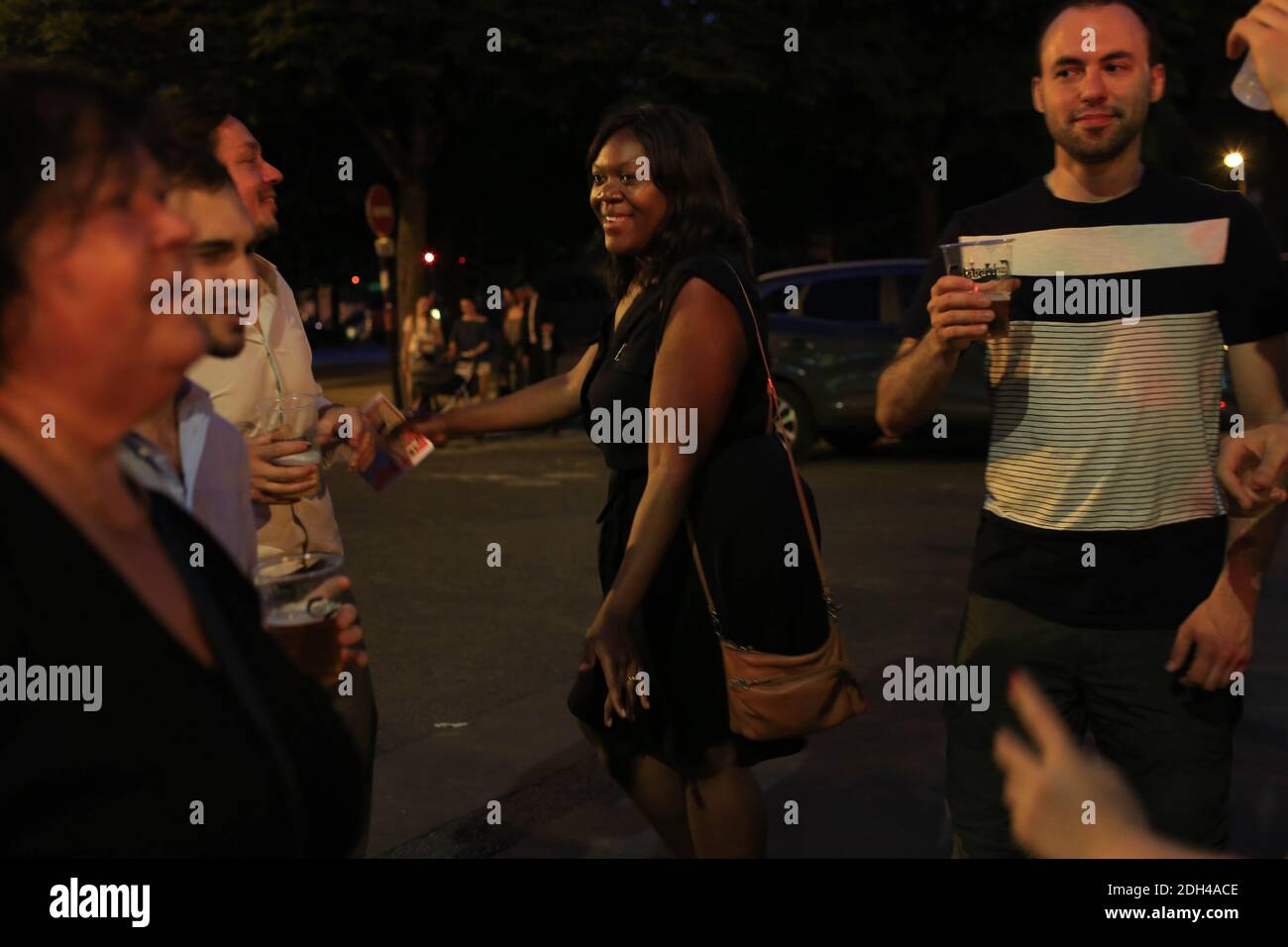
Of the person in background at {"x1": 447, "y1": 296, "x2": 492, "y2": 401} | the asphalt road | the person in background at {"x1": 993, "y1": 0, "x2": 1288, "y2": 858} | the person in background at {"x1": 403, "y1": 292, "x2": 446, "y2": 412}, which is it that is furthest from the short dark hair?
the person in background at {"x1": 447, "y1": 296, "x2": 492, "y2": 401}

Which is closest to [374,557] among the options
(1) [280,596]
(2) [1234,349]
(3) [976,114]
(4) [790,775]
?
(4) [790,775]

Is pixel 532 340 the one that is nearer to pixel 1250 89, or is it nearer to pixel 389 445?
pixel 389 445

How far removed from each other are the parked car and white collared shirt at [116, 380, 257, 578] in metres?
12.4

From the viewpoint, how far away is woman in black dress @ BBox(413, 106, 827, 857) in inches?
128

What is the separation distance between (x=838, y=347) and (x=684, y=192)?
1109cm

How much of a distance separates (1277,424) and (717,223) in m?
1.26

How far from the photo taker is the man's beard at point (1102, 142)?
307 cm

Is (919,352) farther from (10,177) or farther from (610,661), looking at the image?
(10,177)

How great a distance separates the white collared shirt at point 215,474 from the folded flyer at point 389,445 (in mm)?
1451

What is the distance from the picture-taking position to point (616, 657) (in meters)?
3.23

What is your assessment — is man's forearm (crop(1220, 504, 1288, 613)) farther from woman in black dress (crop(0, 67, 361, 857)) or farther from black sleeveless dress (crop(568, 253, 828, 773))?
woman in black dress (crop(0, 67, 361, 857))

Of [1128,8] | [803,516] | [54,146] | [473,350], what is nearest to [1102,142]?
[1128,8]

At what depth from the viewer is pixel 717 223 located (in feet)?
11.2

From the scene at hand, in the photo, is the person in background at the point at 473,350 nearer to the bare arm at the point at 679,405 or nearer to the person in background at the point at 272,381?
the person in background at the point at 272,381
